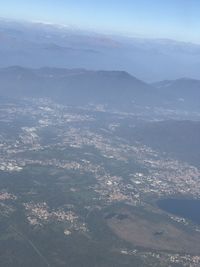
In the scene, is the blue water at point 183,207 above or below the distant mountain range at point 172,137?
below

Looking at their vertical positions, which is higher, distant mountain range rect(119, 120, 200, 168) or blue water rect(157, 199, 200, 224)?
distant mountain range rect(119, 120, 200, 168)

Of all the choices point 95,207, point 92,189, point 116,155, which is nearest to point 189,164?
point 116,155

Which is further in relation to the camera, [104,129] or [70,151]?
[104,129]

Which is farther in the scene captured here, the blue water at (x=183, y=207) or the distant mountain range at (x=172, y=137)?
the distant mountain range at (x=172, y=137)

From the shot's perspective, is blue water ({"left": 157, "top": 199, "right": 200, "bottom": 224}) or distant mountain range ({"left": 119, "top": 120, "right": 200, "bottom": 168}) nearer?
blue water ({"left": 157, "top": 199, "right": 200, "bottom": 224})

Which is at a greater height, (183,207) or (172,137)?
(172,137)

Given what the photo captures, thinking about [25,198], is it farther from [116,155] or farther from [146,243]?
[116,155]

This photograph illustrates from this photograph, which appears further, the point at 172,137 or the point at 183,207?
the point at 172,137

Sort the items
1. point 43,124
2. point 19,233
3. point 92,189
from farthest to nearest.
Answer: point 43,124, point 92,189, point 19,233
